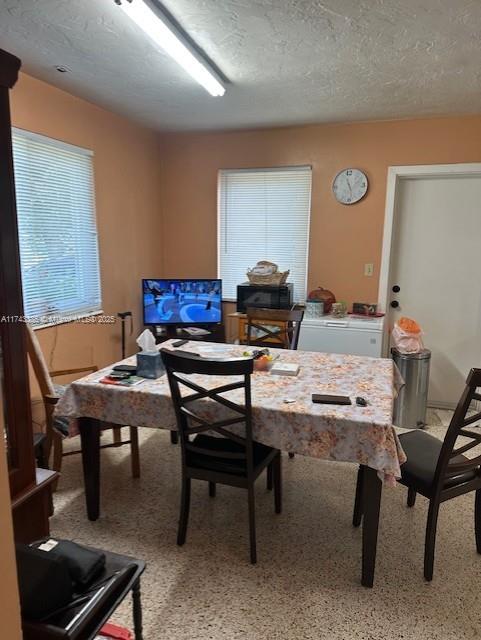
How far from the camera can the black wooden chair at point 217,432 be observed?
1.80 metres

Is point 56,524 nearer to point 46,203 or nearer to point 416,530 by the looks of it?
point 416,530

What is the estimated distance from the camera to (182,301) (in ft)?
13.2

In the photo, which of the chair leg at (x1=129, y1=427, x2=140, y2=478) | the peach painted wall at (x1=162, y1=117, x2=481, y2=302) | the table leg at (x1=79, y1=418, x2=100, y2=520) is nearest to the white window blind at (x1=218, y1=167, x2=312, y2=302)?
the peach painted wall at (x1=162, y1=117, x2=481, y2=302)

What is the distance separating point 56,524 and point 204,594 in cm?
93

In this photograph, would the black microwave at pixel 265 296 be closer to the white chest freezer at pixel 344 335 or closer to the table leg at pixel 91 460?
the white chest freezer at pixel 344 335

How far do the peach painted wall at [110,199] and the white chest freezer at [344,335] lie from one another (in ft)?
5.65

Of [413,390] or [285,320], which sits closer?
[285,320]

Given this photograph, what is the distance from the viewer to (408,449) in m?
2.12

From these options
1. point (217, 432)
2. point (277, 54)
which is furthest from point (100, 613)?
point (277, 54)

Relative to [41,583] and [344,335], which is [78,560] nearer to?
[41,583]

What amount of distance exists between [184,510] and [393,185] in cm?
315

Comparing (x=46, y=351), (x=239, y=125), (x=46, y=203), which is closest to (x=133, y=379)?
(x=46, y=351)

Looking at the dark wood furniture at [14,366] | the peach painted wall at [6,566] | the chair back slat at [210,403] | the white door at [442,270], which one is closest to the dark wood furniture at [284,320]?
the chair back slat at [210,403]

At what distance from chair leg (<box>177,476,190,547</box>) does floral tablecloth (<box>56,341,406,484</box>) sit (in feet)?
0.96
